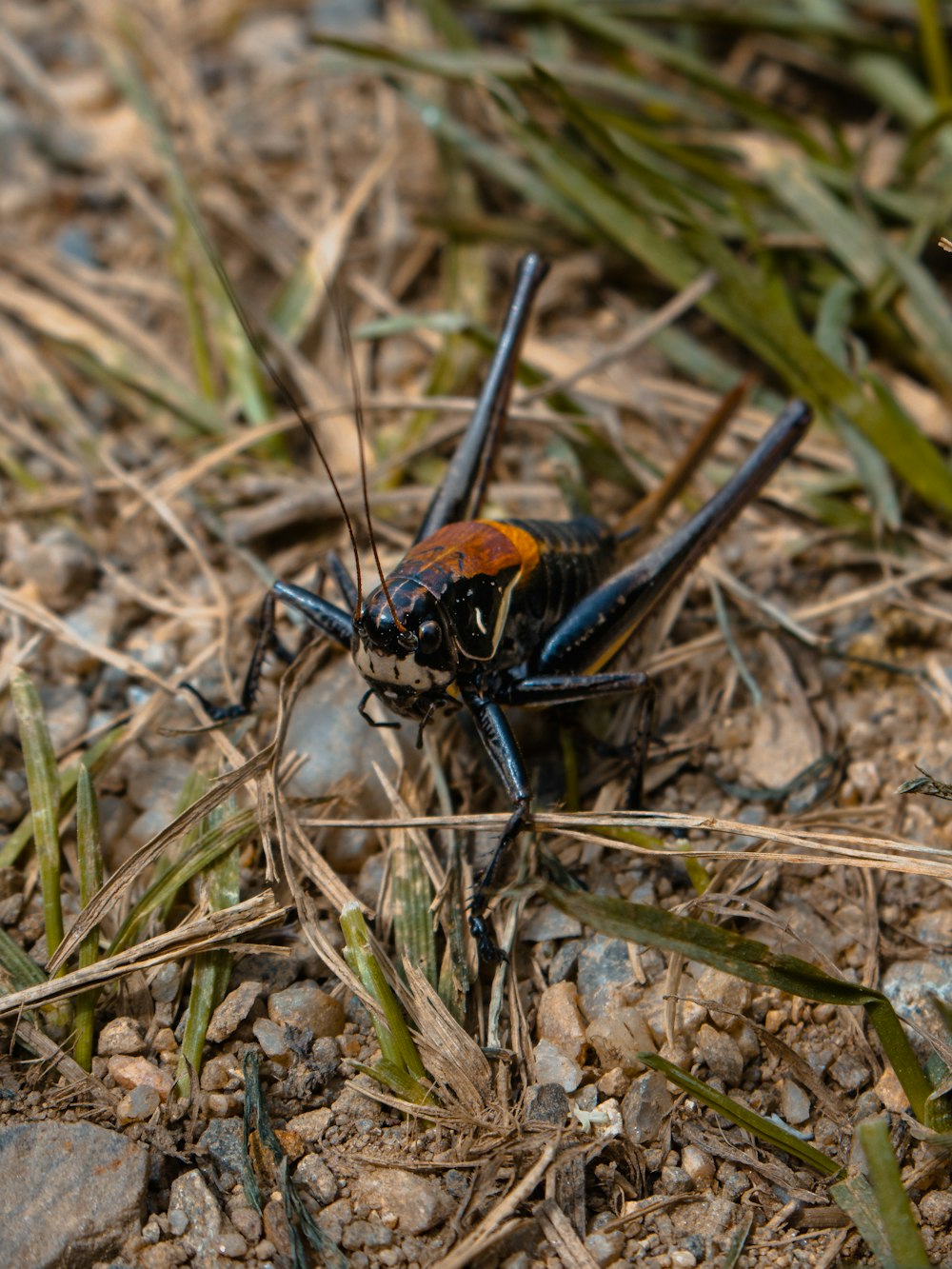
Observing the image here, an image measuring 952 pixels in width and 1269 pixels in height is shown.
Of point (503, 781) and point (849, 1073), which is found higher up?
point (503, 781)

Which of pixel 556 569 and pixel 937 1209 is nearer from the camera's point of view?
pixel 937 1209

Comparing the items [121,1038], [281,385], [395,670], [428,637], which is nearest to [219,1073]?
[121,1038]

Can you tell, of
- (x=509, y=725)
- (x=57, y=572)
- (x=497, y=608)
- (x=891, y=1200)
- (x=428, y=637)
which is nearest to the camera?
(x=891, y=1200)

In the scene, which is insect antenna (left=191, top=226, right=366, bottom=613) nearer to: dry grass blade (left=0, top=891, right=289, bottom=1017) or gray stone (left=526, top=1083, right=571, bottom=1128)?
dry grass blade (left=0, top=891, right=289, bottom=1017)

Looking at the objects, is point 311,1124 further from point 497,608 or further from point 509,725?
point 497,608

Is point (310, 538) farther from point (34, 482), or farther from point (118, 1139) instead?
point (118, 1139)

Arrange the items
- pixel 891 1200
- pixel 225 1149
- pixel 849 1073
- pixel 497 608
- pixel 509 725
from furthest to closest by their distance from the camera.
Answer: pixel 497 608
pixel 509 725
pixel 849 1073
pixel 225 1149
pixel 891 1200
